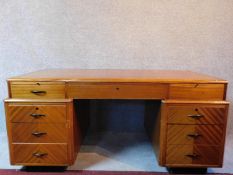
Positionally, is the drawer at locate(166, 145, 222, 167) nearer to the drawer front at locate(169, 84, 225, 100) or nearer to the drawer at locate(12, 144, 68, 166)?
the drawer front at locate(169, 84, 225, 100)

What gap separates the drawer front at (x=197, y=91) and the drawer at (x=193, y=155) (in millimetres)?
335

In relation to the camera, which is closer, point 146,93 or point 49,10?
point 146,93

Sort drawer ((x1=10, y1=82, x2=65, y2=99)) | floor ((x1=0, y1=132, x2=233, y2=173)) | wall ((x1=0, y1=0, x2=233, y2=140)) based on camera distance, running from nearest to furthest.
→ drawer ((x1=10, y1=82, x2=65, y2=99))
floor ((x1=0, y1=132, x2=233, y2=173))
wall ((x1=0, y1=0, x2=233, y2=140))

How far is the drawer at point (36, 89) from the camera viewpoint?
1329 millimetres

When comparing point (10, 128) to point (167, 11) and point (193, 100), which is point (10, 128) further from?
point (167, 11)

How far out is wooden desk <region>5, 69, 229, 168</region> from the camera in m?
1.33

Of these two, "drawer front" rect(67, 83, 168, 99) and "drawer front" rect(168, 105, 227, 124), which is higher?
"drawer front" rect(67, 83, 168, 99)

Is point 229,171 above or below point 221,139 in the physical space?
below

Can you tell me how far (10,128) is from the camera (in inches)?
53.4

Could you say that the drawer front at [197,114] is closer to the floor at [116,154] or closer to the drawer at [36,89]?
the floor at [116,154]

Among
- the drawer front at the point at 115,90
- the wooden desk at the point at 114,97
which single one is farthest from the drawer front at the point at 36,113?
the drawer front at the point at 115,90

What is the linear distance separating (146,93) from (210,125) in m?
0.47

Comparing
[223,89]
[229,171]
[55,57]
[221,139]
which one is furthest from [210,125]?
[55,57]

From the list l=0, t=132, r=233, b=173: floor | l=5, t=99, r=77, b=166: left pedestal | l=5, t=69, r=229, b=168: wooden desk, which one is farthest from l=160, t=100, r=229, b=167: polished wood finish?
l=5, t=99, r=77, b=166: left pedestal
